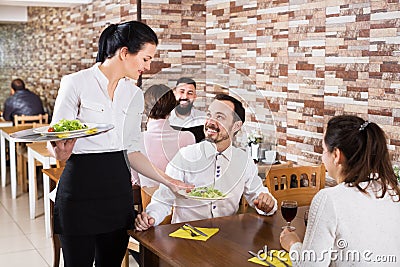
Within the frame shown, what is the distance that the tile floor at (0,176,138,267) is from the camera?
4.13 m

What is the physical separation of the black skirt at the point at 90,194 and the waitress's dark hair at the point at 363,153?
2.94 feet

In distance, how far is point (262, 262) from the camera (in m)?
1.94

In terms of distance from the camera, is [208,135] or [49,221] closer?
[208,135]

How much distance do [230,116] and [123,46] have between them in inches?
21.1

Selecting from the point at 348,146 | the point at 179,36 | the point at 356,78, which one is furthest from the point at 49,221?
the point at 348,146

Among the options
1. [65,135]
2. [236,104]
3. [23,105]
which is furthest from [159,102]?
[23,105]

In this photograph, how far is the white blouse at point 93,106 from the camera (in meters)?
2.24

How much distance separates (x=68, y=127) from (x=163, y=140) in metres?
0.43

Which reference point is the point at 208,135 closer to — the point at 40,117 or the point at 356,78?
the point at 356,78

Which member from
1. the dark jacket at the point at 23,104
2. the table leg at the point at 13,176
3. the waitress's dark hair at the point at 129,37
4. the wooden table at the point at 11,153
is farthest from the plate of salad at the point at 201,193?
the dark jacket at the point at 23,104

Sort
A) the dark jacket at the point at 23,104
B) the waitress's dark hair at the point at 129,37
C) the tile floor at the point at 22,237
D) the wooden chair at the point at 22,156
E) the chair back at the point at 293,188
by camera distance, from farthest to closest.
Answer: the dark jacket at the point at 23,104 → the wooden chair at the point at 22,156 → the tile floor at the point at 22,237 → the chair back at the point at 293,188 → the waitress's dark hair at the point at 129,37

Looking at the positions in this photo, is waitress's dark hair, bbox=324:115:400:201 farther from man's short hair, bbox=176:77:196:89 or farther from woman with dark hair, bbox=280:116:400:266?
man's short hair, bbox=176:77:196:89

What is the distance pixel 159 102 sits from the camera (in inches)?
75.7

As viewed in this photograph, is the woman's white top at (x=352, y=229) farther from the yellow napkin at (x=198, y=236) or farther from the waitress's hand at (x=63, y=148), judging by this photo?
the waitress's hand at (x=63, y=148)
